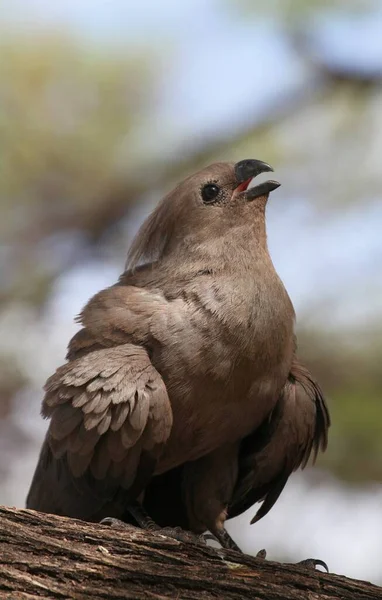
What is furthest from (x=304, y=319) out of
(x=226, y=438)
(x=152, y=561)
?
(x=152, y=561)

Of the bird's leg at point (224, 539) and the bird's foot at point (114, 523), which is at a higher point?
the bird's leg at point (224, 539)

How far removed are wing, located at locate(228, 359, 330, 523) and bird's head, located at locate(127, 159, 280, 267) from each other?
69 centimetres

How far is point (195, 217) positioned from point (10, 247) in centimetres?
207

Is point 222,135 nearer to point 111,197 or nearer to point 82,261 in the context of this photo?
point 111,197

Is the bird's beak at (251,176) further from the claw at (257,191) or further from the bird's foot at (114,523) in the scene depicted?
the bird's foot at (114,523)

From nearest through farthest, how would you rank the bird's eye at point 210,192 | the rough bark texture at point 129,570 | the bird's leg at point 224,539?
the rough bark texture at point 129,570 < the bird's leg at point 224,539 < the bird's eye at point 210,192

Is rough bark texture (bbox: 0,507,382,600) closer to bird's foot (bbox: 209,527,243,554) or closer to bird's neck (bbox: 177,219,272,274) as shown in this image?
bird's foot (bbox: 209,527,243,554)

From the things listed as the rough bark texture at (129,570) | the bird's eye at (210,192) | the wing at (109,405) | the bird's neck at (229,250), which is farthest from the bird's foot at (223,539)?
the bird's eye at (210,192)

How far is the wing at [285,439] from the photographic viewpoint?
4566 millimetres

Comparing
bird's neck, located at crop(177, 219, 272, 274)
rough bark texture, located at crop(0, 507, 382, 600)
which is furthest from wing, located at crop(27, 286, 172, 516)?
rough bark texture, located at crop(0, 507, 382, 600)

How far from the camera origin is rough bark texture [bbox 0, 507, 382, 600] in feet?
10.9

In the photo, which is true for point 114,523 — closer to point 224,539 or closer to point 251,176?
point 224,539

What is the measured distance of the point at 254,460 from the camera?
4621 mm

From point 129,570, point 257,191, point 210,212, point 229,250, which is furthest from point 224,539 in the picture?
point 257,191
